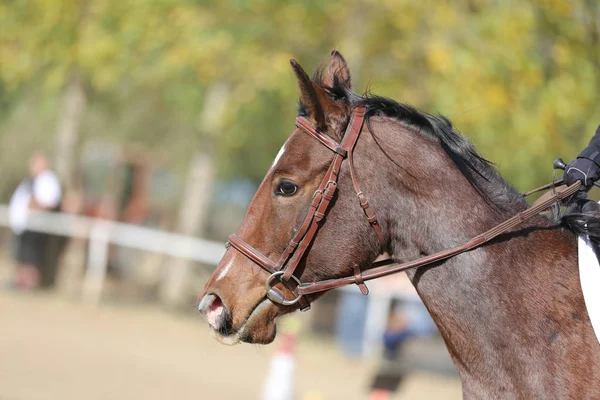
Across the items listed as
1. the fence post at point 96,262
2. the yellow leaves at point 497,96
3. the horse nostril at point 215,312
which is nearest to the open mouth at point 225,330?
the horse nostril at point 215,312

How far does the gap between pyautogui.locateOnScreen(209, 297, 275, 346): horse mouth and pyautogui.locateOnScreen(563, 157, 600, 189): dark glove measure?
1.37 m

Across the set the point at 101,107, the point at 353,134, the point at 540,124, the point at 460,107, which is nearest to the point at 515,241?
the point at 353,134

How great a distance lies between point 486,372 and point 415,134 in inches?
40.3

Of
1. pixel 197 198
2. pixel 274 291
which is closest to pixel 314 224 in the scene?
pixel 274 291

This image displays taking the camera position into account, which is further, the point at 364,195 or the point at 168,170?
the point at 168,170

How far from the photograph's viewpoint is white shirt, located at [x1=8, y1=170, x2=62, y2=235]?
1411cm

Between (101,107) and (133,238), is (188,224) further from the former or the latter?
(101,107)

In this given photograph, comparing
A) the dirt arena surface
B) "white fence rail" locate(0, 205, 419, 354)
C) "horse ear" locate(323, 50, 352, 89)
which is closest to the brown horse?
"horse ear" locate(323, 50, 352, 89)

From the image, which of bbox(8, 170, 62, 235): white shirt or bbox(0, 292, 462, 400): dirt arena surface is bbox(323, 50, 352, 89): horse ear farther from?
bbox(8, 170, 62, 235): white shirt

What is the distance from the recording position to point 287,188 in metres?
3.36

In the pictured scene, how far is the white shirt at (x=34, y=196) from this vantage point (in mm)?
14109

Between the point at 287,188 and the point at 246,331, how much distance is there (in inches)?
24.4

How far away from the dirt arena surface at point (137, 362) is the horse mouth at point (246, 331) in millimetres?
4947

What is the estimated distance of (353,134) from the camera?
334 centimetres
